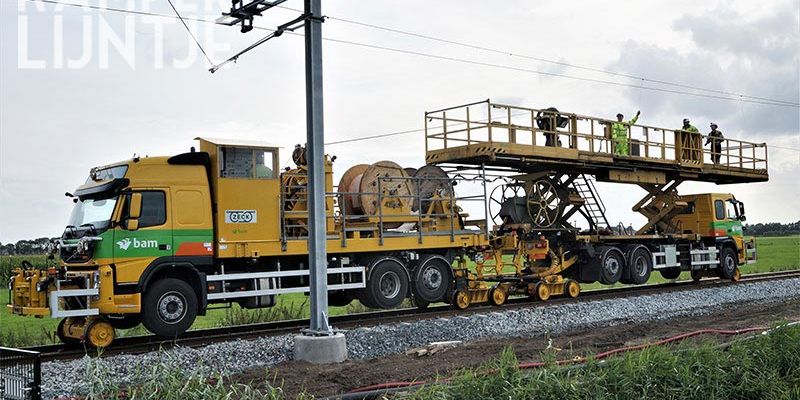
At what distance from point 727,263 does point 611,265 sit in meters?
6.57

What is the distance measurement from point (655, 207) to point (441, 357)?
16707 millimetres

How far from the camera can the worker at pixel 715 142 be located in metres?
26.0

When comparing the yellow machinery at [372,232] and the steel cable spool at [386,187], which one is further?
the steel cable spool at [386,187]

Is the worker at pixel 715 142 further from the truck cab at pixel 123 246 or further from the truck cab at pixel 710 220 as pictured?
the truck cab at pixel 123 246

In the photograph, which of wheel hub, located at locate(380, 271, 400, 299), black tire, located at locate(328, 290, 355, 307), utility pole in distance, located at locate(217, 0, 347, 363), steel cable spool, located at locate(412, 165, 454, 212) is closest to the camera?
utility pole in distance, located at locate(217, 0, 347, 363)

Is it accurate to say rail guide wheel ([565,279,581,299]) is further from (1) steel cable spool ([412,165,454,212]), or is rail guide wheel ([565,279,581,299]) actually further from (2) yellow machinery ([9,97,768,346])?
(1) steel cable spool ([412,165,454,212])

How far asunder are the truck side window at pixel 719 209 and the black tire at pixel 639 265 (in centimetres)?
430

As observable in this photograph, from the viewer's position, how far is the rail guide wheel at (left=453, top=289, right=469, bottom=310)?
17.8 metres

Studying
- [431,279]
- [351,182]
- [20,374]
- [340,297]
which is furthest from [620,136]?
[20,374]

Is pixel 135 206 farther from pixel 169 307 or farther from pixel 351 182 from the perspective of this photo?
pixel 351 182

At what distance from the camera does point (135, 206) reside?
13438 millimetres

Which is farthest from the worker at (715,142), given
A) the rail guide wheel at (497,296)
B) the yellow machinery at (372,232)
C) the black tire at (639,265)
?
the rail guide wheel at (497,296)

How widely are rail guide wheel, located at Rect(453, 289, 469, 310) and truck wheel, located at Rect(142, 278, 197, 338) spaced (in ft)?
21.0

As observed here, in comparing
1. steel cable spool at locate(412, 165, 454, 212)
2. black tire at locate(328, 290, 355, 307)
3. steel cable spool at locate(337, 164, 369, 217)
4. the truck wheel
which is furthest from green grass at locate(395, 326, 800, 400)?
steel cable spool at locate(412, 165, 454, 212)
